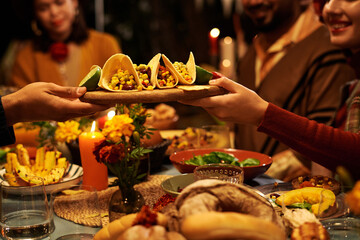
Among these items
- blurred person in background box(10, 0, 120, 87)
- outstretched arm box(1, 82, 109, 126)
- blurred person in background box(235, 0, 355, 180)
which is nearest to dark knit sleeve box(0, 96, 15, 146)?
outstretched arm box(1, 82, 109, 126)

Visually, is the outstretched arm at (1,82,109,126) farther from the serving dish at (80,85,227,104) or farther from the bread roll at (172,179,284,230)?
the bread roll at (172,179,284,230)

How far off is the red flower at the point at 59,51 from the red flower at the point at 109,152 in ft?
9.73

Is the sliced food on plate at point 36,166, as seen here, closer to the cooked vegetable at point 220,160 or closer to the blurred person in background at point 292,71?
the cooked vegetable at point 220,160

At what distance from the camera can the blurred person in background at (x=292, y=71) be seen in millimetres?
2602

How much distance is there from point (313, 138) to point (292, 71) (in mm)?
1277

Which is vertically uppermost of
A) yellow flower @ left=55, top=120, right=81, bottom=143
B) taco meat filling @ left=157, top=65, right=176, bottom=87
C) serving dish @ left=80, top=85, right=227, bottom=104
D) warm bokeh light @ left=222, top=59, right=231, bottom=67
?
taco meat filling @ left=157, top=65, right=176, bottom=87

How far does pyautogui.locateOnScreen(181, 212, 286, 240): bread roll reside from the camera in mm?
704

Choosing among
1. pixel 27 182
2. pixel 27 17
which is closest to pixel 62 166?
pixel 27 182

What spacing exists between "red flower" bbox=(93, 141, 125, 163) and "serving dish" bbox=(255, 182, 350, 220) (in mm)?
544

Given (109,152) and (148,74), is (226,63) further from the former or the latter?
(109,152)

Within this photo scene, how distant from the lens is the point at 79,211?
4.00 feet

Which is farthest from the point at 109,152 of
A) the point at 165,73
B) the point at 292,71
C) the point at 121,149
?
the point at 292,71

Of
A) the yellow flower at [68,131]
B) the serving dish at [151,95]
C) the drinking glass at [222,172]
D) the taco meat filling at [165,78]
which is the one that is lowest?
the drinking glass at [222,172]

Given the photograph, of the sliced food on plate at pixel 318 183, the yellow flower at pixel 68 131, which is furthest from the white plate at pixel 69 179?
the sliced food on plate at pixel 318 183
